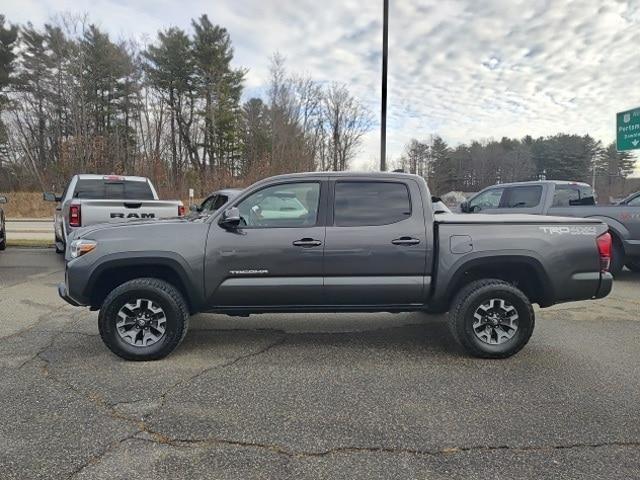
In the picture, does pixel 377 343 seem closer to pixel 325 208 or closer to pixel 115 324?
pixel 325 208

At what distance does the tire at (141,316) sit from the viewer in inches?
159

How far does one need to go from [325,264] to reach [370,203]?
0.77m

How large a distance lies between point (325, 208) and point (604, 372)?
2.98 m

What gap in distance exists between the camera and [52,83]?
32.9 metres

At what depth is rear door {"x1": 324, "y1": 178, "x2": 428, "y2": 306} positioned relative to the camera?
A: 4.19 metres

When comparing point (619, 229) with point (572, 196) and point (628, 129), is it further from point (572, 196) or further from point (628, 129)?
point (628, 129)

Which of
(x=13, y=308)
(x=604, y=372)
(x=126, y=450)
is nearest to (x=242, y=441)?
(x=126, y=450)

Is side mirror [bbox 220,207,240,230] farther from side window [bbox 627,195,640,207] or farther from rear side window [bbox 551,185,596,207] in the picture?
side window [bbox 627,195,640,207]

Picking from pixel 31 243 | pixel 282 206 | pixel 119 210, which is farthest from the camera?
pixel 31 243

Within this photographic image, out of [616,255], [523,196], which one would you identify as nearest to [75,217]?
[523,196]

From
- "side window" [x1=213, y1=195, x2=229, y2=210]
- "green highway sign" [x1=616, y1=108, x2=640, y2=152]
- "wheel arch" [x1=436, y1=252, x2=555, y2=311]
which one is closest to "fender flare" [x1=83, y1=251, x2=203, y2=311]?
"wheel arch" [x1=436, y1=252, x2=555, y2=311]

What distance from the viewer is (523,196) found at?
31.1 ft

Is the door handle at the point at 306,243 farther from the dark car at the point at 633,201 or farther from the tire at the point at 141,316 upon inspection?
the dark car at the point at 633,201

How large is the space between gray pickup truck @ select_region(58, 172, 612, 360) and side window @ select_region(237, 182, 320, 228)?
0.01 meters
